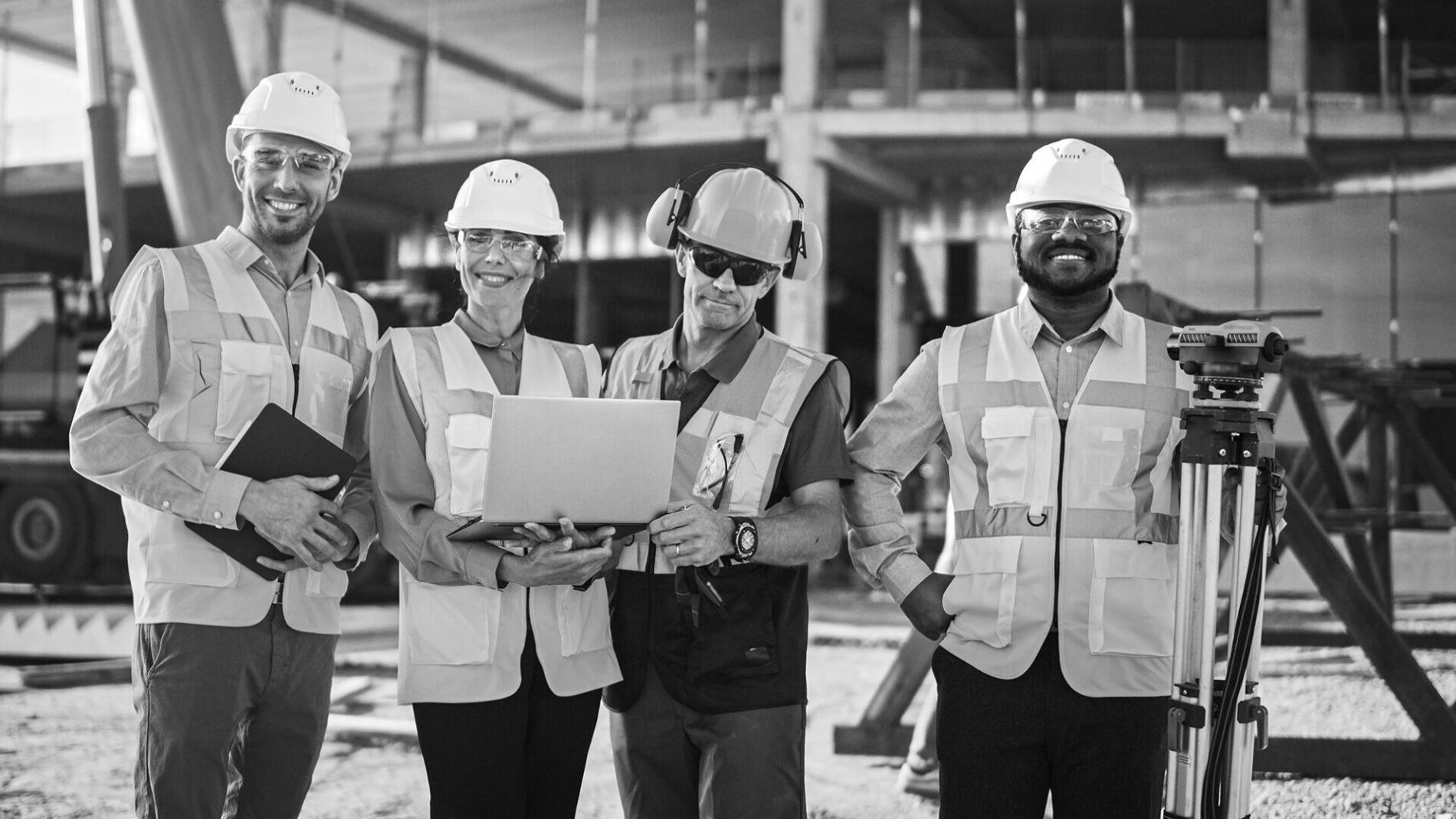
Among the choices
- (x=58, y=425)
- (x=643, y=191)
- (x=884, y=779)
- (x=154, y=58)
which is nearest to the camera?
(x=884, y=779)

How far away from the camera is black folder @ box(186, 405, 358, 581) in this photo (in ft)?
9.49

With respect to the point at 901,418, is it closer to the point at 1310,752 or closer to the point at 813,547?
the point at 813,547

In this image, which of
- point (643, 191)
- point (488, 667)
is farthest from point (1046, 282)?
point (643, 191)

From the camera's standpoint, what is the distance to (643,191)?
23688 mm

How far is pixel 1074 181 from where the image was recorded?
9.25 feet

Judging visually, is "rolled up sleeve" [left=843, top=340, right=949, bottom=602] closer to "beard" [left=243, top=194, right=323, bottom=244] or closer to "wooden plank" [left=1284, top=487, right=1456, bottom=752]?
"beard" [left=243, top=194, right=323, bottom=244]

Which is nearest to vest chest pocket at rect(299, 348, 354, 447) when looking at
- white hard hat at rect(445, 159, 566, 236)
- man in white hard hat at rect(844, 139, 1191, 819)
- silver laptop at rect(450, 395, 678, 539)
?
white hard hat at rect(445, 159, 566, 236)

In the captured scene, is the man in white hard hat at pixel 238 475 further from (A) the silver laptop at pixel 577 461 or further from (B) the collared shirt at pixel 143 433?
(A) the silver laptop at pixel 577 461

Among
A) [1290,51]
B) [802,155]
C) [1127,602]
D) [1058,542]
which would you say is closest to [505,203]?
[1058,542]

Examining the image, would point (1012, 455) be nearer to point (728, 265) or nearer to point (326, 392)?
point (728, 265)

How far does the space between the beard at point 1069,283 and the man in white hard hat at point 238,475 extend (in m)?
1.71

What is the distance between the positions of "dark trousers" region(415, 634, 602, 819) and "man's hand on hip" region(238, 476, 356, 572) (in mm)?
445

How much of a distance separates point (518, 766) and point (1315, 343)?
19031 mm

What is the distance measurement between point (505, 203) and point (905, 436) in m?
1.13
